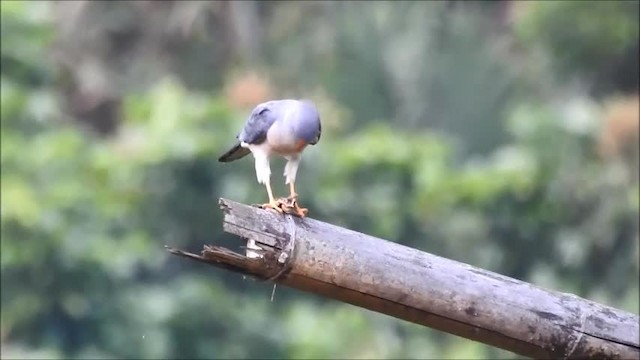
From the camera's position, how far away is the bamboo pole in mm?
2938

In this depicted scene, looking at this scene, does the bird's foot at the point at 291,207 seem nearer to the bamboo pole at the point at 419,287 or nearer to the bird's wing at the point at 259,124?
the bamboo pole at the point at 419,287

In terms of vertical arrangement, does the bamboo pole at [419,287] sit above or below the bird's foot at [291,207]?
below

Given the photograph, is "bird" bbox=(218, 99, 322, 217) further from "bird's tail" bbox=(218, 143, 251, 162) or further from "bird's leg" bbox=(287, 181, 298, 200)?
"bird's tail" bbox=(218, 143, 251, 162)

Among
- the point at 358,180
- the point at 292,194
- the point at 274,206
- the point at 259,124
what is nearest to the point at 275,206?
the point at 274,206

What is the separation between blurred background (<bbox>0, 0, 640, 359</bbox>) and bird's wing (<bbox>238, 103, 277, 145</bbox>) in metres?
3.07

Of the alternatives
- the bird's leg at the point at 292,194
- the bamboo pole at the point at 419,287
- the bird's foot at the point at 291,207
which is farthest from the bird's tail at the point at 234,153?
the bamboo pole at the point at 419,287

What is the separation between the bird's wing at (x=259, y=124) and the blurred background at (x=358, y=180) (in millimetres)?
3071

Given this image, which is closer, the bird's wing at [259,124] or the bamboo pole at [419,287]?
the bamboo pole at [419,287]

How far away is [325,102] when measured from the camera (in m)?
9.30

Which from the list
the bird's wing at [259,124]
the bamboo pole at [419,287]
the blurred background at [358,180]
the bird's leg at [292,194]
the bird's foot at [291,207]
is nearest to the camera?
the bamboo pole at [419,287]

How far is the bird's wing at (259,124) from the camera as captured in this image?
3456mm

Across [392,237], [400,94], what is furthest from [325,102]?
[392,237]

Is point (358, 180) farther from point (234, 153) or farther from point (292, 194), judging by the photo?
point (292, 194)

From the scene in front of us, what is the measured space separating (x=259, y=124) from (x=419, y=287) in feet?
2.31
